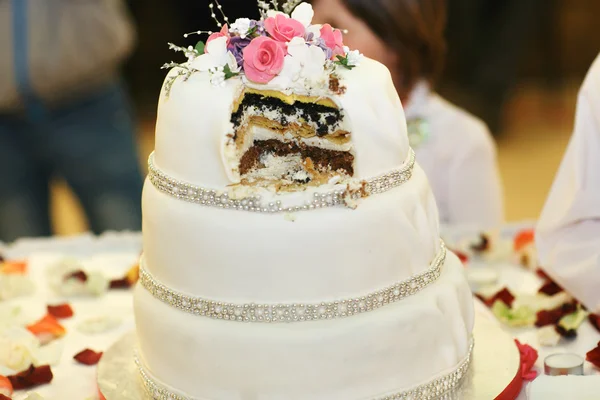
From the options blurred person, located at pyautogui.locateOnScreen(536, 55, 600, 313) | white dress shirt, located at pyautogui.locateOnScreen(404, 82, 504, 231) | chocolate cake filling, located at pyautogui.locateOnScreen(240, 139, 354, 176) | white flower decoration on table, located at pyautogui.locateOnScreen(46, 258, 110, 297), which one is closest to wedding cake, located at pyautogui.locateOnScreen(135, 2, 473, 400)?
chocolate cake filling, located at pyautogui.locateOnScreen(240, 139, 354, 176)

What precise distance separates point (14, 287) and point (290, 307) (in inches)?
50.1

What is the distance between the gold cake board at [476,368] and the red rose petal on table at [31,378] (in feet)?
0.47

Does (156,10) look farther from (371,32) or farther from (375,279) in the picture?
(375,279)

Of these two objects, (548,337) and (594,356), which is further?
(548,337)

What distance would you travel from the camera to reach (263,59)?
165 cm

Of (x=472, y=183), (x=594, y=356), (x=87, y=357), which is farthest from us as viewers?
(x=472, y=183)

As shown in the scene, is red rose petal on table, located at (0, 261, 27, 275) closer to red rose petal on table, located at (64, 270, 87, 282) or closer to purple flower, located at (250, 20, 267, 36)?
red rose petal on table, located at (64, 270, 87, 282)

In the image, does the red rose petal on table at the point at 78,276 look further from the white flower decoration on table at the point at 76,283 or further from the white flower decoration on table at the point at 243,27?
the white flower decoration on table at the point at 243,27

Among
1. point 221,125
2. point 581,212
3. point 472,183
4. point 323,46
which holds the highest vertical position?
point 323,46

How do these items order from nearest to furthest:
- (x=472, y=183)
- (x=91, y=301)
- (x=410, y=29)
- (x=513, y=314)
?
(x=513, y=314) < (x=91, y=301) < (x=410, y=29) < (x=472, y=183)

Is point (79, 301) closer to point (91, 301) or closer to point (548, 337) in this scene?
point (91, 301)

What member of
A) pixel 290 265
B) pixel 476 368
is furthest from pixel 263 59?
pixel 476 368

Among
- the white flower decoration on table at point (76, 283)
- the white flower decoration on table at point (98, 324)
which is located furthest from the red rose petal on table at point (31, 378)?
the white flower decoration on table at point (76, 283)

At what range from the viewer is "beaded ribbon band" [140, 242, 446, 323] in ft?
5.47
